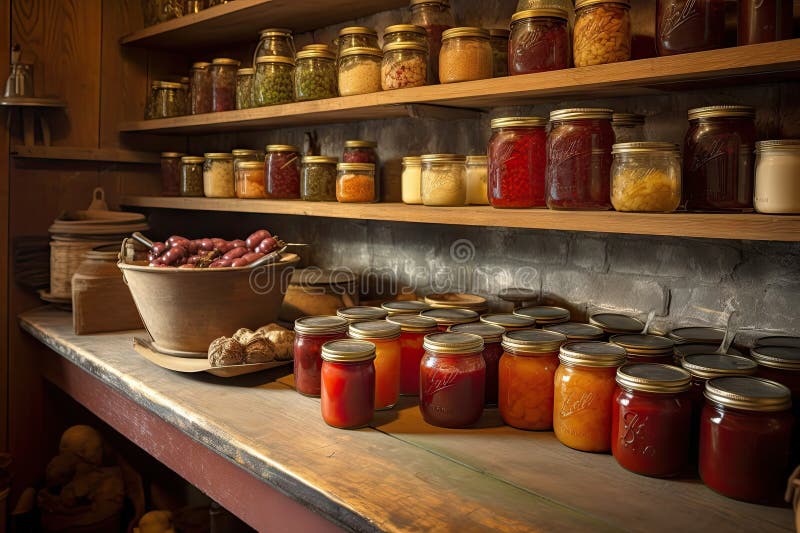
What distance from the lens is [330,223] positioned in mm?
2379

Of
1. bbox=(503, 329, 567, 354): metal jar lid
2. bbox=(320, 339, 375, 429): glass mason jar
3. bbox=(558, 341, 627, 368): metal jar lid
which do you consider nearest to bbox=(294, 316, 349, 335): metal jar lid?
bbox=(320, 339, 375, 429): glass mason jar

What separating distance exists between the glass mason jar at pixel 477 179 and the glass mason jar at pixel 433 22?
233 mm

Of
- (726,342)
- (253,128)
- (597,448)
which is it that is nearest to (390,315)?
(597,448)

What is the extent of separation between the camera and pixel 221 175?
231cm

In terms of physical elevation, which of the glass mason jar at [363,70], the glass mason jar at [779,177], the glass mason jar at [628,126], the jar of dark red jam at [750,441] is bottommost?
the jar of dark red jam at [750,441]

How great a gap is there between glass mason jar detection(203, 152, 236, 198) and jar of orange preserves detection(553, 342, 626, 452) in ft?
4.77

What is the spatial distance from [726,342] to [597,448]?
0.33 metres

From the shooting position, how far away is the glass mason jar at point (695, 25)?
3.76 feet

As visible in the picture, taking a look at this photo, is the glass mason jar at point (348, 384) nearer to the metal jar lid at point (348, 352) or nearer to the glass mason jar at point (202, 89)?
the metal jar lid at point (348, 352)

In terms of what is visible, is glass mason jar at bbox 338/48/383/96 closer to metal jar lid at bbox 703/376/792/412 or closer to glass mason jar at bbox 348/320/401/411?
glass mason jar at bbox 348/320/401/411

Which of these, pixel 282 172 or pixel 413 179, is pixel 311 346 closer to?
pixel 413 179

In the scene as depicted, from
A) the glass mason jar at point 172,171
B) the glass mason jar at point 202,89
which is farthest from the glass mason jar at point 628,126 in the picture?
the glass mason jar at point 172,171

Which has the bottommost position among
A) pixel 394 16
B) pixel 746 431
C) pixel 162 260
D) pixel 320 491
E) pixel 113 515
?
pixel 113 515

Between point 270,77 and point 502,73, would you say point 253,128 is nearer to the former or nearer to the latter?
point 270,77
